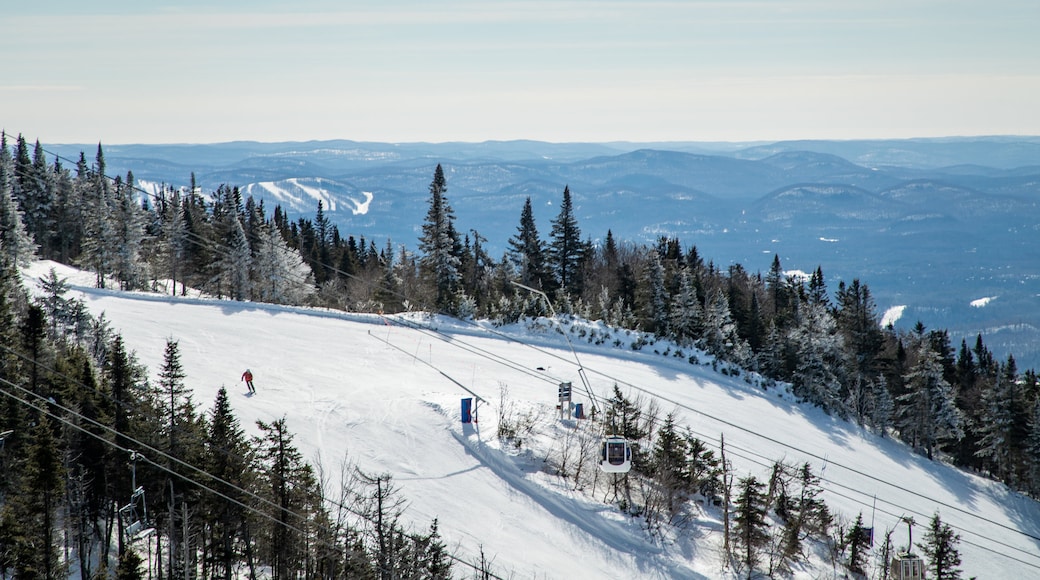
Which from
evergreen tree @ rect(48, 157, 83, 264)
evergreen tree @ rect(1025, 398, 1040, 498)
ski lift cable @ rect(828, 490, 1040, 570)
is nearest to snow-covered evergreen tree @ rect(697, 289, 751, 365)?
ski lift cable @ rect(828, 490, 1040, 570)

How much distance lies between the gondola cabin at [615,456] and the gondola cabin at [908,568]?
10079 mm

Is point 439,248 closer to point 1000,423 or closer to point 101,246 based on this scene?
point 101,246

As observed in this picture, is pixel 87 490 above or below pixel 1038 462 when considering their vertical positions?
above

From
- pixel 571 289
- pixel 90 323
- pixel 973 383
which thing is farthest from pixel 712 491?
pixel 973 383

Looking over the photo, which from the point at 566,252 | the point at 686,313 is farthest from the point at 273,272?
the point at 686,313

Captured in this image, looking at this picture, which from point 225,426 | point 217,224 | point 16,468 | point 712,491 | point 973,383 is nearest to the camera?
point 225,426

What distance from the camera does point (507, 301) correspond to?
50.5m

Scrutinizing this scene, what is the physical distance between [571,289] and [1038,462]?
36.8 m

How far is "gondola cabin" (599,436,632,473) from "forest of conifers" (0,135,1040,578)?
5.98 m

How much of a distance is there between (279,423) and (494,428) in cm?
1179

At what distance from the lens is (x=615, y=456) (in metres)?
25.7

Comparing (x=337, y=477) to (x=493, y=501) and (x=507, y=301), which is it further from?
(x=507, y=301)

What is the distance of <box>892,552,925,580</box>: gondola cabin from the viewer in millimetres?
26266

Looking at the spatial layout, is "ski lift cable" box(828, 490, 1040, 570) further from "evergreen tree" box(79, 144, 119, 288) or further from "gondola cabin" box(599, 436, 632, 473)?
"evergreen tree" box(79, 144, 119, 288)
